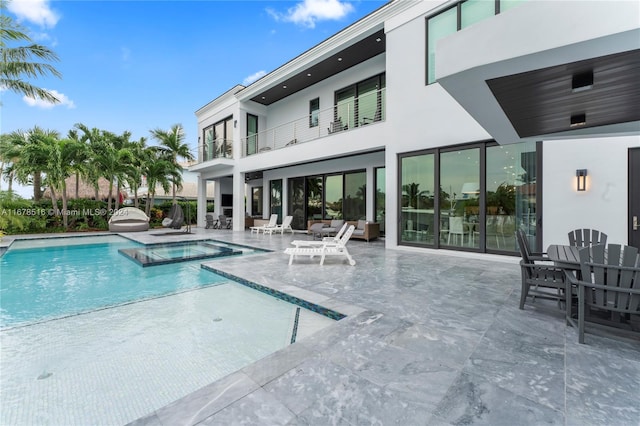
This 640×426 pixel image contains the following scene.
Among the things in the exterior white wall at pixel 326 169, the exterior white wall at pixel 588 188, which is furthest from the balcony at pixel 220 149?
the exterior white wall at pixel 588 188

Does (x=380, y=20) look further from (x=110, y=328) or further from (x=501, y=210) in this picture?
(x=110, y=328)

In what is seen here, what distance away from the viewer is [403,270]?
6066 millimetres

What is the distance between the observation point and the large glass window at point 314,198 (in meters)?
14.9

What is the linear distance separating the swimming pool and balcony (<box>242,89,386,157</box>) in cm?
776

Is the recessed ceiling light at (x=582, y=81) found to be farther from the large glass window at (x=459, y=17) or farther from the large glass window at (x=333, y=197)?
the large glass window at (x=333, y=197)

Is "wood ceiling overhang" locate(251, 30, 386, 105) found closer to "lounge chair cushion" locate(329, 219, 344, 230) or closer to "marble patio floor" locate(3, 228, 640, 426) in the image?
"lounge chair cushion" locate(329, 219, 344, 230)

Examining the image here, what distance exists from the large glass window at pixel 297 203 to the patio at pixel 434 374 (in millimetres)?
11639

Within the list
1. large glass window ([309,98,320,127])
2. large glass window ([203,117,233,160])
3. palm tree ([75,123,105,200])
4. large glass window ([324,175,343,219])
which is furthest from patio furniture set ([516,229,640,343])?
palm tree ([75,123,105,200])

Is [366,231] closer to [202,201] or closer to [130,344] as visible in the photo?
[130,344]

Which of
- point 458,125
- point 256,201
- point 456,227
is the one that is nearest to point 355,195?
point 456,227

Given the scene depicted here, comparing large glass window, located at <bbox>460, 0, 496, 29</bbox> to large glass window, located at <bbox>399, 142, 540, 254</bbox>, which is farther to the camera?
large glass window, located at <bbox>460, 0, 496, 29</bbox>

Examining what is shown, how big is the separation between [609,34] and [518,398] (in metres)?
2.63

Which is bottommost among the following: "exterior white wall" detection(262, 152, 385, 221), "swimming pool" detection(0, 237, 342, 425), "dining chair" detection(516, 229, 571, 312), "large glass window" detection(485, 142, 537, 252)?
"swimming pool" detection(0, 237, 342, 425)

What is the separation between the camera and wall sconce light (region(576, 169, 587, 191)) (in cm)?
588
